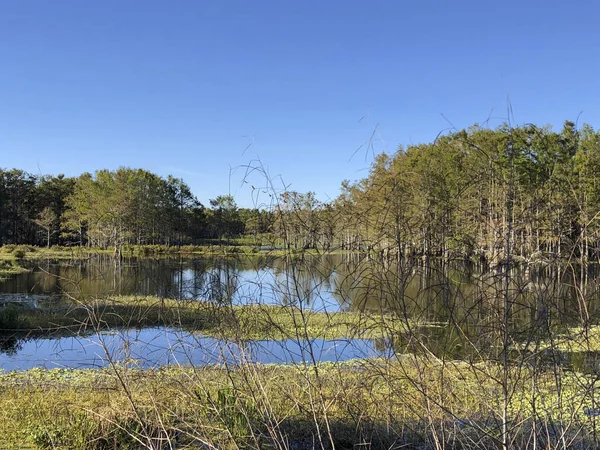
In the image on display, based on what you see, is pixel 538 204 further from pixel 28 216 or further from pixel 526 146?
pixel 28 216

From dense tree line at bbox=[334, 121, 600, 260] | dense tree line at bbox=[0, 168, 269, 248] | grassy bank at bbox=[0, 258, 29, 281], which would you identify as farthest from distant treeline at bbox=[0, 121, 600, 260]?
dense tree line at bbox=[0, 168, 269, 248]

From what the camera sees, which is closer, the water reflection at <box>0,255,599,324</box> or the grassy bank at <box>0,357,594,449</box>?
the water reflection at <box>0,255,599,324</box>

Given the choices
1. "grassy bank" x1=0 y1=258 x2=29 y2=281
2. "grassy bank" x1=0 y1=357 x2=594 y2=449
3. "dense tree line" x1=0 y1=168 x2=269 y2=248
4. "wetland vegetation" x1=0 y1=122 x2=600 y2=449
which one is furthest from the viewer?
"dense tree line" x1=0 y1=168 x2=269 y2=248

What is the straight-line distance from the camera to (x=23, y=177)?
64938mm

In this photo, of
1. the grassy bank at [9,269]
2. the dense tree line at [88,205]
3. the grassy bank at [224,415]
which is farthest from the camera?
the dense tree line at [88,205]

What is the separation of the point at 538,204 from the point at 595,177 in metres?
2.99

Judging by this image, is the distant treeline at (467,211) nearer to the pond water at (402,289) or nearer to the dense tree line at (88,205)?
the pond water at (402,289)

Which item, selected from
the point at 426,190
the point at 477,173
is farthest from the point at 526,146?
the point at 426,190

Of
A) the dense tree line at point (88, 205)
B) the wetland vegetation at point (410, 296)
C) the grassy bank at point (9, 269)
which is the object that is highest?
the dense tree line at point (88, 205)

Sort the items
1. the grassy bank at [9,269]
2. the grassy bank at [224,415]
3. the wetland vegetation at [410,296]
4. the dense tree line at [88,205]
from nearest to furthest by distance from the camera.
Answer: the wetland vegetation at [410,296], the grassy bank at [224,415], the grassy bank at [9,269], the dense tree line at [88,205]

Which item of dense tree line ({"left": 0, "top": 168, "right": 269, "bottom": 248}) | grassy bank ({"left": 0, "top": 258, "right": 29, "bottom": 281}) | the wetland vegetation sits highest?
dense tree line ({"left": 0, "top": 168, "right": 269, "bottom": 248})

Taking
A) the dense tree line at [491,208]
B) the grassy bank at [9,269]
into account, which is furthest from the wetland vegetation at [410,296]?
the grassy bank at [9,269]

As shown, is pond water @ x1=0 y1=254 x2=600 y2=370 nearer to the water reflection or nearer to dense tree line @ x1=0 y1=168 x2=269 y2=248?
the water reflection

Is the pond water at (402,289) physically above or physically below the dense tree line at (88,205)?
below
